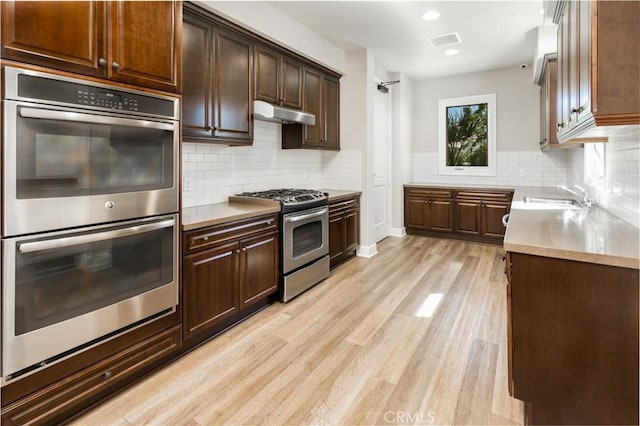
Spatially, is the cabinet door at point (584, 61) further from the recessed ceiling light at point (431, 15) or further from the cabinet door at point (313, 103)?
the cabinet door at point (313, 103)

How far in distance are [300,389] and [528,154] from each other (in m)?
5.34

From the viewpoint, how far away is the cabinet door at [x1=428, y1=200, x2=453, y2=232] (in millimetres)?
5746

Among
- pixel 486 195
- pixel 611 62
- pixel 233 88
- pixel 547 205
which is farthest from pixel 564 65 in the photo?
pixel 486 195

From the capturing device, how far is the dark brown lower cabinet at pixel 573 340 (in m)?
1.39

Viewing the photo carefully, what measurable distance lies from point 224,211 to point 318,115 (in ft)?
6.88

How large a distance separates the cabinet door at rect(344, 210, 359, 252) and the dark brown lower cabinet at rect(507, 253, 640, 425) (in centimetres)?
283

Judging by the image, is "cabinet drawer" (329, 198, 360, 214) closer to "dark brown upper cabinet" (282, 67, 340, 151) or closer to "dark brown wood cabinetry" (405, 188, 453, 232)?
"dark brown upper cabinet" (282, 67, 340, 151)

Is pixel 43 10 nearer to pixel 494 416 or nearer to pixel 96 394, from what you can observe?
pixel 96 394

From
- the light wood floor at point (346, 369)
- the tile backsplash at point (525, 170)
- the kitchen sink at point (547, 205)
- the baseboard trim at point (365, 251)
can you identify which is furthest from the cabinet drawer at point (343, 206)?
the tile backsplash at point (525, 170)

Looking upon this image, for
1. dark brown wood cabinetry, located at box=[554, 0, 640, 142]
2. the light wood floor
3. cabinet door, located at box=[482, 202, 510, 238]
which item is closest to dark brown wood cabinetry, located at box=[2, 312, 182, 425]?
the light wood floor

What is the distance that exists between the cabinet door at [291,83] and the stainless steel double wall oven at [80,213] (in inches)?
71.4

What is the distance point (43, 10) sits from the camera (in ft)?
4.99

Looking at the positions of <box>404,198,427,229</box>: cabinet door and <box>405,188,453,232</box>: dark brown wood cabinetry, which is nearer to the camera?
<box>405,188,453,232</box>: dark brown wood cabinetry

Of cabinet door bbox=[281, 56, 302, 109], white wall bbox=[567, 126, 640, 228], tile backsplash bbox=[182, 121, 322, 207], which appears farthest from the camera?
cabinet door bbox=[281, 56, 302, 109]
